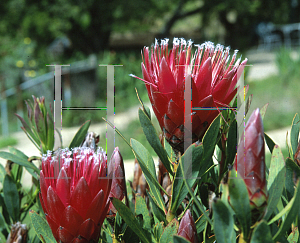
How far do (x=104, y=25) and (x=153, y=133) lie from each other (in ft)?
24.8

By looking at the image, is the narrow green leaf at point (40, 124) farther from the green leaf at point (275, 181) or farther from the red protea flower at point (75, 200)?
the green leaf at point (275, 181)

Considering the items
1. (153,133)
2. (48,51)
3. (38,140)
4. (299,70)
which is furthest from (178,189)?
(48,51)

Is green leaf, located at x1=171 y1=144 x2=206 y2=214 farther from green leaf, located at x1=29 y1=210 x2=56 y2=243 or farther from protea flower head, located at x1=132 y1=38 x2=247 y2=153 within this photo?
green leaf, located at x1=29 y1=210 x2=56 y2=243

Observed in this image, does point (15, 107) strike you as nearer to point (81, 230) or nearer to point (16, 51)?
point (16, 51)

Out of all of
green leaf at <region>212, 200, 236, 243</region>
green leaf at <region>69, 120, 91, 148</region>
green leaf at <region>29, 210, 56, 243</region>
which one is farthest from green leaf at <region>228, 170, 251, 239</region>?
green leaf at <region>69, 120, 91, 148</region>

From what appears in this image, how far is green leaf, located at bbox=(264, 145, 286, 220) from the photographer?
32 centimetres

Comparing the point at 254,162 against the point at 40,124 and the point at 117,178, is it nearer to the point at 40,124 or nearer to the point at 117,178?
the point at 117,178

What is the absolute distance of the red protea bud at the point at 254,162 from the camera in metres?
0.29

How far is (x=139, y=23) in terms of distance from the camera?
343 inches

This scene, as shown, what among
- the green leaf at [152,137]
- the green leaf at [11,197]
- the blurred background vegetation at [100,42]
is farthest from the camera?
the blurred background vegetation at [100,42]

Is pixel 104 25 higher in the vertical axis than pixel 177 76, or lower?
higher

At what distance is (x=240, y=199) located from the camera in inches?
11.6

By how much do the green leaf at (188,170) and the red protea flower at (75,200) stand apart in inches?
3.4

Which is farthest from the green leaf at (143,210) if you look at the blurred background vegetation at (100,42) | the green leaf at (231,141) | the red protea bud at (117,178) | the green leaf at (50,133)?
the blurred background vegetation at (100,42)
